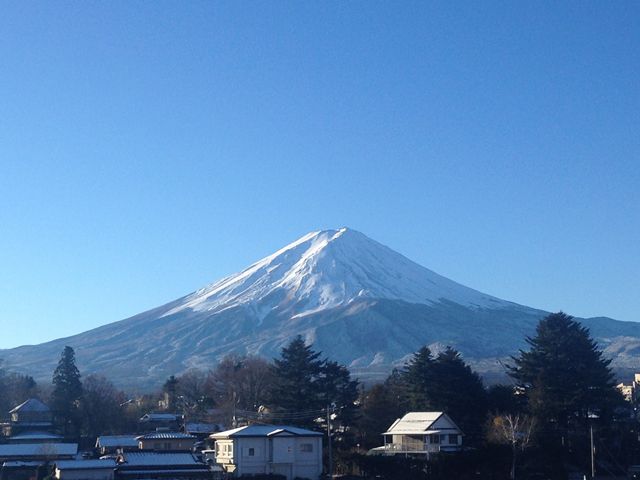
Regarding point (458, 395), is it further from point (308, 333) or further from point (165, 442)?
point (308, 333)

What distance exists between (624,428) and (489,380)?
193 ft

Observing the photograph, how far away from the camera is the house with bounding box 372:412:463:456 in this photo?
4681 centimetres

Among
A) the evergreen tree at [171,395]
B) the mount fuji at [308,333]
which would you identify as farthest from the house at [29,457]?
the mount fuji at [308,333]

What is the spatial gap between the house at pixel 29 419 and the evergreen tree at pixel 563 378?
2894 cm

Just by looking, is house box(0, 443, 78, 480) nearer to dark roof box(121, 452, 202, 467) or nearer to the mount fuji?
dark roof box(121, 452, 202, 467)

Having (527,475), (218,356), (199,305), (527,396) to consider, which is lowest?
(527,475)

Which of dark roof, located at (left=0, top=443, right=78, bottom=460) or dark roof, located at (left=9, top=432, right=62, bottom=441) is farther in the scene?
dark roof, located at (left=9, top=432, right=62, bottom=441)

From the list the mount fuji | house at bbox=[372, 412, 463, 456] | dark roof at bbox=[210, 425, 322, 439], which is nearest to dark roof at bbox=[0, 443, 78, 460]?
dark roof at bbox=[210, 425, 322, 439]

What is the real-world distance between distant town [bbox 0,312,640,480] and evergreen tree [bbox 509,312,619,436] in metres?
0.06

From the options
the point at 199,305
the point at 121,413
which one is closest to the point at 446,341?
the point at 199,305

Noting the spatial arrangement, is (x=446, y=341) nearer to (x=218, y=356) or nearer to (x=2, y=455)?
(x=218, y=356)

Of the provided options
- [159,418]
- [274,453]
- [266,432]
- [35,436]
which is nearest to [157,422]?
[159,418]

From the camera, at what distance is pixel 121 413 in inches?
2616

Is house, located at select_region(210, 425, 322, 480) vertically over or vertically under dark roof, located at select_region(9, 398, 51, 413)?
under
